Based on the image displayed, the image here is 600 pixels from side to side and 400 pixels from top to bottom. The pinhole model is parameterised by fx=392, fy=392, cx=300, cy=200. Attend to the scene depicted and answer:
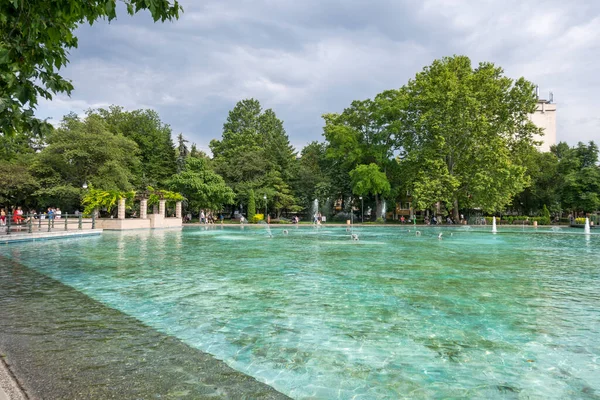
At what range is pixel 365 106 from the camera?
50.6 m

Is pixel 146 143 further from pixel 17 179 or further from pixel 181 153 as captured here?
pixel 17 179

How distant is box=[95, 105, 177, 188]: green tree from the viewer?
5563cm

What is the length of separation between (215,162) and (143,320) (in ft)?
174

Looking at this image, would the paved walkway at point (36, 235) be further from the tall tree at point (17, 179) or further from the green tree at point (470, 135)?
the green tree at point (470, 135)

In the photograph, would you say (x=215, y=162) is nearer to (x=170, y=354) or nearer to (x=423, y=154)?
(x=423, y=154)

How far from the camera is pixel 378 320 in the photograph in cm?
648

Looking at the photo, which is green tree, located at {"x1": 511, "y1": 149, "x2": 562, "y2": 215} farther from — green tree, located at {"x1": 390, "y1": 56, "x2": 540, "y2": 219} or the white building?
the white building

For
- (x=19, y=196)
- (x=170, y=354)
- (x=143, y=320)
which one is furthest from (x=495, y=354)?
(x=19, y=196)

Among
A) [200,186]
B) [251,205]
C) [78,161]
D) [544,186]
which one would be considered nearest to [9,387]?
[78,161]

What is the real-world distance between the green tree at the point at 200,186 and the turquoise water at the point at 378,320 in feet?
112

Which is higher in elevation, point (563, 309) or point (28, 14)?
point (28, 14)

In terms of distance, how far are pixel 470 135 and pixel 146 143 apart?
1690 inches

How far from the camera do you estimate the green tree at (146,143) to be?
183 feet

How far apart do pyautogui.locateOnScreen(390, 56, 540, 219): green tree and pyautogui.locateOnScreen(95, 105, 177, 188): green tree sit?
3387cm
